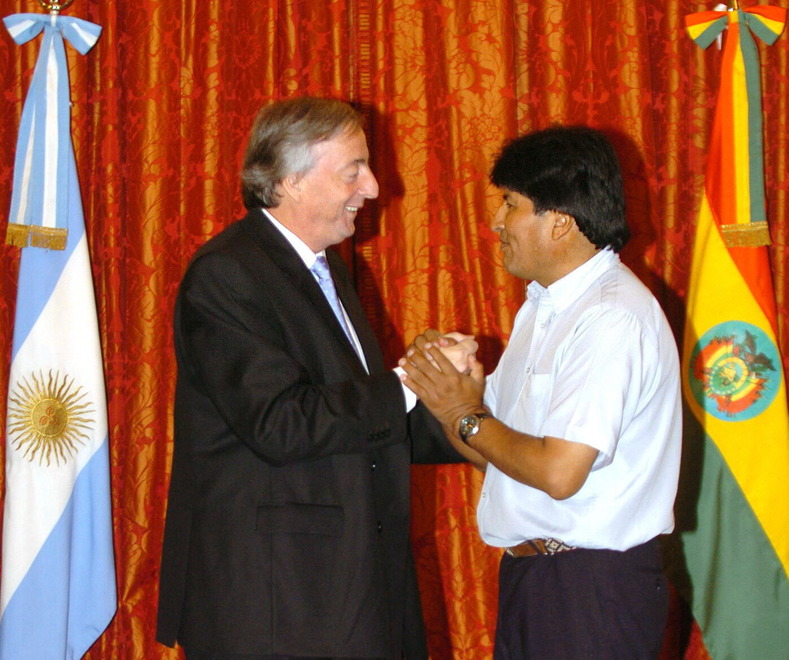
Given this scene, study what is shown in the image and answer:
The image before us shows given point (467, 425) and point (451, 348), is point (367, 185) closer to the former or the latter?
point (451, 348)

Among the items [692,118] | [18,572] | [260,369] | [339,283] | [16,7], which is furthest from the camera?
[692,118]

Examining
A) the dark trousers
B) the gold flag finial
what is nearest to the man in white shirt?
the dark trousers

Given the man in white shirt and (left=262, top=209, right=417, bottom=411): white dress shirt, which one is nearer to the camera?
the man in white shirt

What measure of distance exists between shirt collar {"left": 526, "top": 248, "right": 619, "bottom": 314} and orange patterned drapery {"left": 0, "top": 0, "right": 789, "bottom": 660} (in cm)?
145

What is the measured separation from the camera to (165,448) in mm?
3523

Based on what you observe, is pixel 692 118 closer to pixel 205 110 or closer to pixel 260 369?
pixel 205 110

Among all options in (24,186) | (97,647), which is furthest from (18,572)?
(24,186)

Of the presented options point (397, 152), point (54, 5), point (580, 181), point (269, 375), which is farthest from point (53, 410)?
point (580, 181)

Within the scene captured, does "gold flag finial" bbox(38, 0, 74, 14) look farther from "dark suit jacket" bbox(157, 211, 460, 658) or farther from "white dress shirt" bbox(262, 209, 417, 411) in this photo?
"dark suit jacket" bbox(157, 211, 460, 658)

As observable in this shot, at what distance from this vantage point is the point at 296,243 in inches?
87.0

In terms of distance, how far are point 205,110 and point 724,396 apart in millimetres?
2115

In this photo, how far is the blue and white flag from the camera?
10.5ft

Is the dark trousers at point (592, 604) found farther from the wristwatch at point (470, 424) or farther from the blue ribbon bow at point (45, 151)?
the blue ribbon bow at point (45, 151)

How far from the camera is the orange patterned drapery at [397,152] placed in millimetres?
3488
